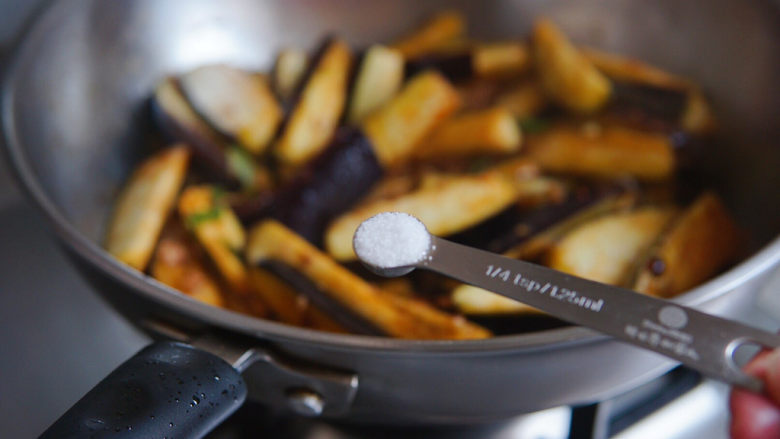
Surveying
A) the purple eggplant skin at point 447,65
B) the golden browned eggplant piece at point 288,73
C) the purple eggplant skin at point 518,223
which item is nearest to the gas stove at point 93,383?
the purple eggplant skin at point 518,223

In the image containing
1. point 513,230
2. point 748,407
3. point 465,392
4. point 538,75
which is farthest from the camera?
point 538,75

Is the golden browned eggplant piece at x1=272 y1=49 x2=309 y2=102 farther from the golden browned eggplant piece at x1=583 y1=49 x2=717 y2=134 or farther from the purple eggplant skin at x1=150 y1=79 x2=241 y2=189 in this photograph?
the golden browned eggplant piece at x1=583 y1=49 x2=717 y2=134

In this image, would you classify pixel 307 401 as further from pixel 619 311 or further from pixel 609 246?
pixel 609 246

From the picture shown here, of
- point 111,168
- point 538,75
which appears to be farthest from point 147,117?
point 538,75

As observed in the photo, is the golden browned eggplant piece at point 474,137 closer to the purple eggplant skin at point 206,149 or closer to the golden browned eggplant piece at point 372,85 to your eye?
the golden browned eggplant piece at point 372,85

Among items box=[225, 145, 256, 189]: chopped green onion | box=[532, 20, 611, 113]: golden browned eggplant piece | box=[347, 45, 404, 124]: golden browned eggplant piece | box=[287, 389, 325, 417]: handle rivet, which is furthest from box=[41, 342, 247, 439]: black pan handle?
box=[532, 20, 611, 113]: golden browned eggplant piece

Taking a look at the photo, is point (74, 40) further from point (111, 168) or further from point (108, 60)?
point (111, 168)
